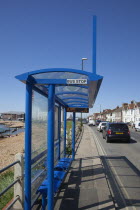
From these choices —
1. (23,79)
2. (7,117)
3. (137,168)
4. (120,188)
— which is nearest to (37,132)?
(23,79)

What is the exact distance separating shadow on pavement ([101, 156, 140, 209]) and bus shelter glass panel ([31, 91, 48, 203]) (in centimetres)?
180

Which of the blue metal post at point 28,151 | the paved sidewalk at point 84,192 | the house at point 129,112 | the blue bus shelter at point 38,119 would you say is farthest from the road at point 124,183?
the house at point 129,112

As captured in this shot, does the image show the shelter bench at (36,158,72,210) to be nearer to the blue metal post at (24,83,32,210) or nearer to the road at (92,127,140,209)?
the blue metal post at (24,83,32,210)

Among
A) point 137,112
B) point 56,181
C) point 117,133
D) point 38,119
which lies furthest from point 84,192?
point 137,112

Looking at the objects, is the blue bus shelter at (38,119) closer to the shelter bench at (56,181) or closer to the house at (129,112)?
the shelter bench at (56,181)

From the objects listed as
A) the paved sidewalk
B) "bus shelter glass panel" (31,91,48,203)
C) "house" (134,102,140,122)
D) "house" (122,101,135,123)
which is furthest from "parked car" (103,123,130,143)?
"house" (122,101,135,123)

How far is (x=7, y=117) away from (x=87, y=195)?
186 metres

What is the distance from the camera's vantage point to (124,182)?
6953 mm

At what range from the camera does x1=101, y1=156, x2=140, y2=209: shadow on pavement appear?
532cm

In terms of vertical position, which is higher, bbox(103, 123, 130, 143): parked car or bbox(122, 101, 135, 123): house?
bbox(122, 101, 135, 123): house

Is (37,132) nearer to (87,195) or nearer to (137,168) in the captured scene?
(87,195)

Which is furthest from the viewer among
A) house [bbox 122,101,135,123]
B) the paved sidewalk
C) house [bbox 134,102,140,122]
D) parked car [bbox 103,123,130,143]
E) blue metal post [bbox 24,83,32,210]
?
house [bbox 122,101,135,123]

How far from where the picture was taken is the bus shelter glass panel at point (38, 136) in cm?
439

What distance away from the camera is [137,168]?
8898 mm
